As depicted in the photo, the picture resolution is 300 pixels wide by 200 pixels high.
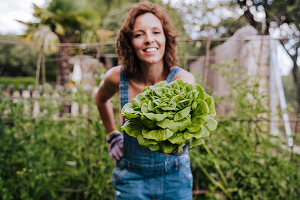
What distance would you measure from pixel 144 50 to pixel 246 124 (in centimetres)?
145

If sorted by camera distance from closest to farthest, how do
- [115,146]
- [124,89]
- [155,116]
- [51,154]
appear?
[155,116] → [124,89] → [115,146] → [51,154]

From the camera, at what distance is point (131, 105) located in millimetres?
911

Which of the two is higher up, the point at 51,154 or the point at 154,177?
the point at 154,177

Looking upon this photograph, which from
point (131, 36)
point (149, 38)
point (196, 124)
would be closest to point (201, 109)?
point (196, 124)

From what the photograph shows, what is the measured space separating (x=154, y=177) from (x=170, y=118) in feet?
2.07

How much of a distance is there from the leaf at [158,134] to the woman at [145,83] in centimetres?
50

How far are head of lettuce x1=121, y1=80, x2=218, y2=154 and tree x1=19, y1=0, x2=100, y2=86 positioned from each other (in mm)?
8820

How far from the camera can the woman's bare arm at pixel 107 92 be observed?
154 centimetres

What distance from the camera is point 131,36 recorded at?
1479mm

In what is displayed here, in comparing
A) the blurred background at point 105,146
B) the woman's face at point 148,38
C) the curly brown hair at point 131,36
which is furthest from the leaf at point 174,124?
the blurred background at point 105,146

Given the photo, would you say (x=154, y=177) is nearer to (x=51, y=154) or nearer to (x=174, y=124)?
(x=174, y=124)

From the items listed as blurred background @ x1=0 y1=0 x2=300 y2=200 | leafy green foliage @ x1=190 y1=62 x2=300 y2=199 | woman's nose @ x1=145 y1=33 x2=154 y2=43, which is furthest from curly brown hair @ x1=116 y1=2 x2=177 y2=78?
leafy green foliage @ x1=190 y1=62 x2=300 y2=199

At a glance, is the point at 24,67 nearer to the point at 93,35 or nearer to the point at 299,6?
the point at 93,35

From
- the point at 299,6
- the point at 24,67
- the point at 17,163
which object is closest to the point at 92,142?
the point at 17,163
